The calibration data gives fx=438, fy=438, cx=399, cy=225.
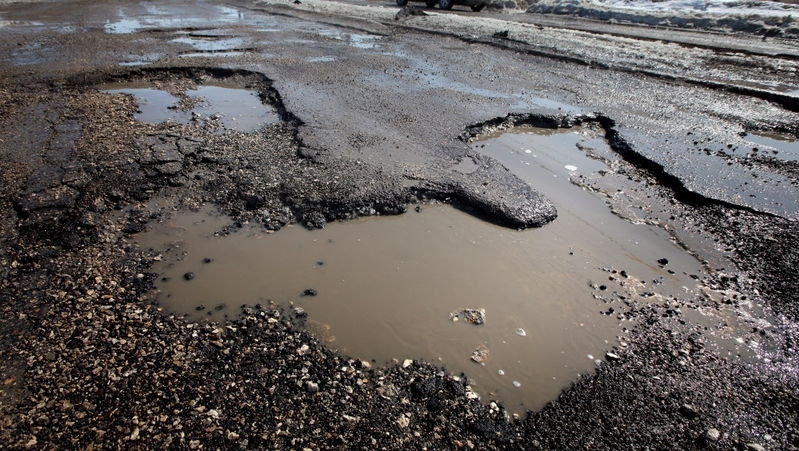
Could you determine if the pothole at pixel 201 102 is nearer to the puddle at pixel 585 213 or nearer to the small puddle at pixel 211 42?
the small puddle at pixel 211 42

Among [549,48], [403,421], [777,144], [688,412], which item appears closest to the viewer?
[403,421]

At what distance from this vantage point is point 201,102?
21.2 ft

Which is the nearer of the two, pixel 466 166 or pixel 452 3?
pixel 466 166

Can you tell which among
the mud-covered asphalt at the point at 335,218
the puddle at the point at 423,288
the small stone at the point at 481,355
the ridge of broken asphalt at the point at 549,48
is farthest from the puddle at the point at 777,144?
the small stone at the point at 481,355

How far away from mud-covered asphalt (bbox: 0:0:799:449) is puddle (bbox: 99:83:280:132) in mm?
243

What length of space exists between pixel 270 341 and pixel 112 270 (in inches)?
52.9

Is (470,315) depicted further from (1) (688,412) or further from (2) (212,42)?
(2) (212,42)

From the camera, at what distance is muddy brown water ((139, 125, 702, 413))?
2.75 m

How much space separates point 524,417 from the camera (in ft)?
7.70

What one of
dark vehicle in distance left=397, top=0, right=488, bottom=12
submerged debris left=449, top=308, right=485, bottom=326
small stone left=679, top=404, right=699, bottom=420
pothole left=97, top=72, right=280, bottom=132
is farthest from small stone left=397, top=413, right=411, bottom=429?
dark vehicle in distance left=397, top=0, right=488, bottom=12

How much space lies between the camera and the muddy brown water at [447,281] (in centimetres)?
275

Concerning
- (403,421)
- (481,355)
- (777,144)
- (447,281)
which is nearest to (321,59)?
(447,281)

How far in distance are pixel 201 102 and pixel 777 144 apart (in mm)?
8145

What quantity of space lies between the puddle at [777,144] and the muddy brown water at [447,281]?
3080 mm
